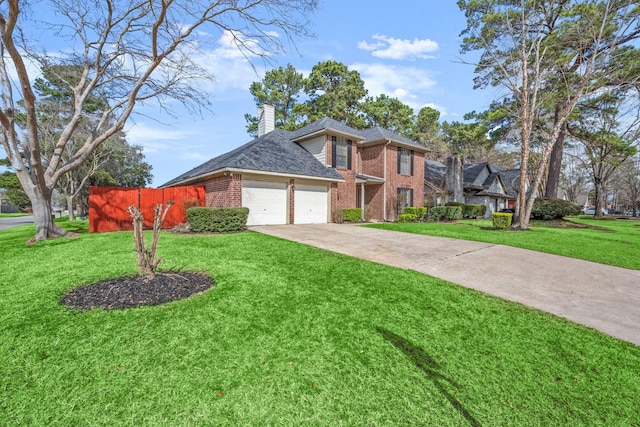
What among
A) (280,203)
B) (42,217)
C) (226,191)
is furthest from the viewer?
(280,203)

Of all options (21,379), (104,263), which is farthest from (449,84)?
(21,379)

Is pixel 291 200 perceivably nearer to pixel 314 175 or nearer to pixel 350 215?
pixel 314 175

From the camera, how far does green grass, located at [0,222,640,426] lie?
6.50ft

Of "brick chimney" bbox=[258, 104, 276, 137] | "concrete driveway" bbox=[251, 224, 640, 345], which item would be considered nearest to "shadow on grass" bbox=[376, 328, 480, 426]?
→ "concrete driveway" bbox=[251, 224, 640, 345]

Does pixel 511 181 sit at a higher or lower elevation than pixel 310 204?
higher

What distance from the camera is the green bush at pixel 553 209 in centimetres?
1705

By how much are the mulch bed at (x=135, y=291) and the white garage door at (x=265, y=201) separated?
770 centimetres

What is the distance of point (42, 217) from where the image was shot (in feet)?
28.8

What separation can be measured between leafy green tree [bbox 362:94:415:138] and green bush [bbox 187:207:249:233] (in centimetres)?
2464

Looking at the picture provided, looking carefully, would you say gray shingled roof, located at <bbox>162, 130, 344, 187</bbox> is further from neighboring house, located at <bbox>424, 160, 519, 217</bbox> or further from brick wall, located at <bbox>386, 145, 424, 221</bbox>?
neighboring house, located at <bbox>424, 160, 519, 217</bbox>

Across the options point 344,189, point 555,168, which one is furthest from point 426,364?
point 555,168

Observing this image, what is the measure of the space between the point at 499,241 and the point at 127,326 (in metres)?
10.2

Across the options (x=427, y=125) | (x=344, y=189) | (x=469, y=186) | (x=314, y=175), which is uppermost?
(x=427, y=125)

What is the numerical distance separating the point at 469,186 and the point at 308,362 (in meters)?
27.4
